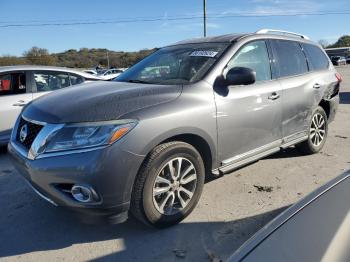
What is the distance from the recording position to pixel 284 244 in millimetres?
A: 1622

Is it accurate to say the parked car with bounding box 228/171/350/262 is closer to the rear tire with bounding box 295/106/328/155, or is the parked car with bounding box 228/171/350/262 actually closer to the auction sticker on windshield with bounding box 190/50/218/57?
the auction sticker on windshield with bounding box 190/50/218/57

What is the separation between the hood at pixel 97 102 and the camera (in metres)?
3.12

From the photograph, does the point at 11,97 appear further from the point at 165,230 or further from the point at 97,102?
the point at 165,230

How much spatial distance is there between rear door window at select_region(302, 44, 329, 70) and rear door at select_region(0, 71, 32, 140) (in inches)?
181

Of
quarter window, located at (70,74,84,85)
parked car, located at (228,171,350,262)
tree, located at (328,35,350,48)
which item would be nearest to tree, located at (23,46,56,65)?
quarter window, located at (70,74,84,85)

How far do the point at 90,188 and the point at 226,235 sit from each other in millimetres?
1284

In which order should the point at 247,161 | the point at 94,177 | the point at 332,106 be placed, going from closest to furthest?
the point at 94,177, the point at 247,161, the point at 332,106

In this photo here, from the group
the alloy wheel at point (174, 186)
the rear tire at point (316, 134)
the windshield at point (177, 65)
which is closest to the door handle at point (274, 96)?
the windshield at point (177, 65)

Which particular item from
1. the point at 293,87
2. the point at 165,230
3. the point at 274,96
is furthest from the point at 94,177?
the point at 293,87

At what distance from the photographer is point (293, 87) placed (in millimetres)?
4797

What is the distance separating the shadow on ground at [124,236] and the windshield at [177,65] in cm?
146

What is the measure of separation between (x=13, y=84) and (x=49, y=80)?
25.9 inches

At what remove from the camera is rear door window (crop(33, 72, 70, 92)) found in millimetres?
6855

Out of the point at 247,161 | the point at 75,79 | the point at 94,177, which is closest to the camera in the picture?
the point at 94,177
